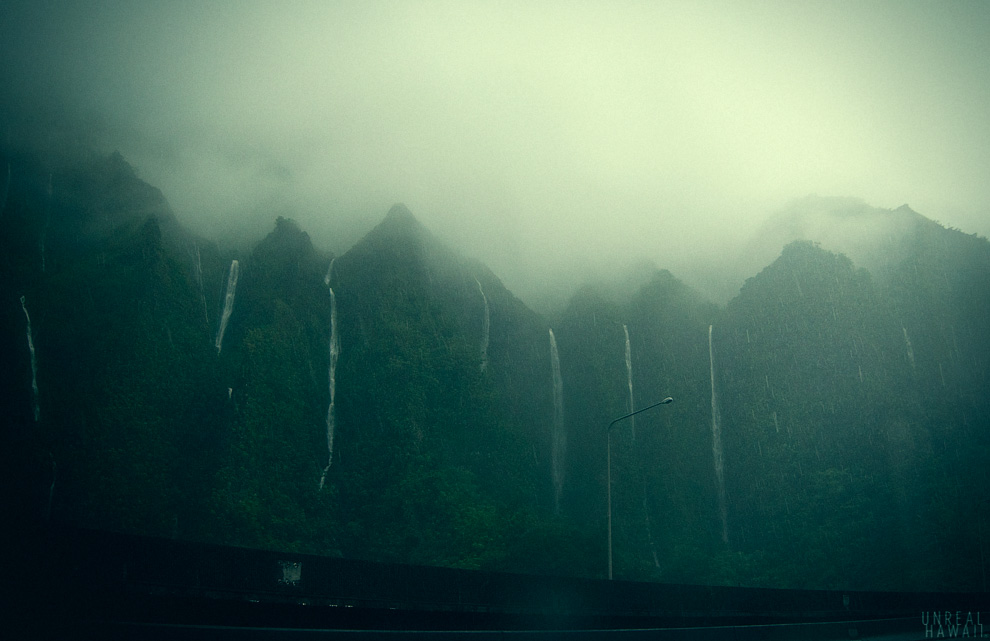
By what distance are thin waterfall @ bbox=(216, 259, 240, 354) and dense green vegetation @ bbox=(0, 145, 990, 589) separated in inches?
47.7

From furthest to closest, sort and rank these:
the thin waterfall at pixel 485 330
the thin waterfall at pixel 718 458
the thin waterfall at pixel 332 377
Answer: the thin waterfall at pixel 485 330 → the thin waterfall at pixel 718 458 → the thin waterfall at pixel 332 377

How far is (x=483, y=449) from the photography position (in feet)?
204

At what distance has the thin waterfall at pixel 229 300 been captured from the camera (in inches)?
2628

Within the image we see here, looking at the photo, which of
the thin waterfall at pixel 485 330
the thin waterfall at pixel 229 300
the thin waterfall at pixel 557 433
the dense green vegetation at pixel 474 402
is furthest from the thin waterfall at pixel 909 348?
the thin waterfall at pixel 229 300

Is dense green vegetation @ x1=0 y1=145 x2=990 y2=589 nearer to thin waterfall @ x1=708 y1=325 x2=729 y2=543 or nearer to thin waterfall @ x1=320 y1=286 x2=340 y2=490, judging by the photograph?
thin waterfall @ x1=708 y1=325 x2=729 y2=543

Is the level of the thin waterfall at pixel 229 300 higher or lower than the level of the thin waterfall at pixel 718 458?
higher

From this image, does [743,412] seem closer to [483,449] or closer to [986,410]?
[986,410]

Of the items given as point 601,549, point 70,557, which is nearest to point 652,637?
point 70,557

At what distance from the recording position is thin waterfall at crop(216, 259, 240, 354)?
66750 millimetres

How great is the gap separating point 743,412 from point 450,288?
37873 millimetres

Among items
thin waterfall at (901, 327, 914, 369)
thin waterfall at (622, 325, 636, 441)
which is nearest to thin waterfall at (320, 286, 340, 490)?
thin waterfall at (622, 325, 636, 441)

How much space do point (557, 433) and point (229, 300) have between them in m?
42.5

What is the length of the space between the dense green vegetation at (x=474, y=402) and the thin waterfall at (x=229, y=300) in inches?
47.7

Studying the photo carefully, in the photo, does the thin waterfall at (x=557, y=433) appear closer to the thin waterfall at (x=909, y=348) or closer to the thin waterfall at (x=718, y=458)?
the thin waterfall at (x=718, y=458)
